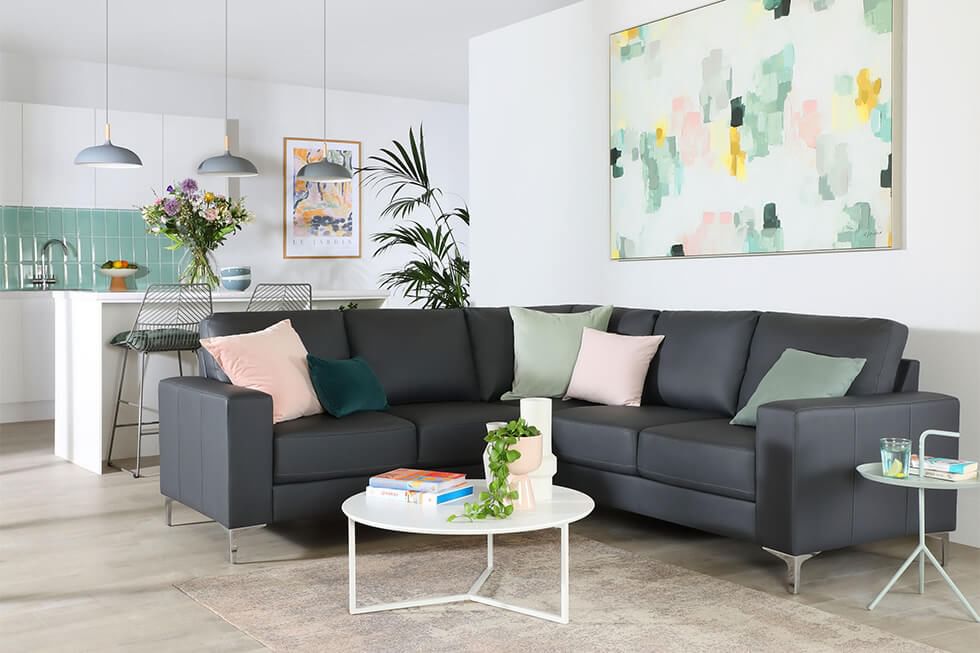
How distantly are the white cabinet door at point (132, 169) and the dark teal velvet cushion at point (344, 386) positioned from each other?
4639mm

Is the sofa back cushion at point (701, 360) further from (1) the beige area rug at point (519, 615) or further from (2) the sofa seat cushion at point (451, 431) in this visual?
(1) the beige area rug at point (519, 615)

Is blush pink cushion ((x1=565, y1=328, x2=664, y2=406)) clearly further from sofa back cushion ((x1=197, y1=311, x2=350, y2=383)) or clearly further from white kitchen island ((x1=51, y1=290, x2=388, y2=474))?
white kitchen island ((x1=51, y1=290, x2=388, y2=474))

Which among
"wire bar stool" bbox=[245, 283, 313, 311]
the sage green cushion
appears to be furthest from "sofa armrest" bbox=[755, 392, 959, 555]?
"wire bar stool" bbox=[245, 283, 313, 311]

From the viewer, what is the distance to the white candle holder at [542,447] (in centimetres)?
347

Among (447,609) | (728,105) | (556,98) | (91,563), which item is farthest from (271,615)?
(556,98)

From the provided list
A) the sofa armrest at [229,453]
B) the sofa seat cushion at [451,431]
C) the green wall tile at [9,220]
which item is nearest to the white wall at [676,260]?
the sofa seat cushion at [451,431]

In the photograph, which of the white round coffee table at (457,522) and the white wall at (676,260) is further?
the white wall at (676,260)

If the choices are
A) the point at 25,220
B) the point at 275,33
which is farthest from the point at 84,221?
the point at 275,33

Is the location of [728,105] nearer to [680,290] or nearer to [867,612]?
[680,290]

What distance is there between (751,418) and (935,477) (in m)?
0.89

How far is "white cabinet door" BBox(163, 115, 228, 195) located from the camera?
875 cm

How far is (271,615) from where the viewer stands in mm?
3334

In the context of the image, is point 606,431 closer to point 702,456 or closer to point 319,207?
point 702,456

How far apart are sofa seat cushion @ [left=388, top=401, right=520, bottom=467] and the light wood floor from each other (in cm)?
39
